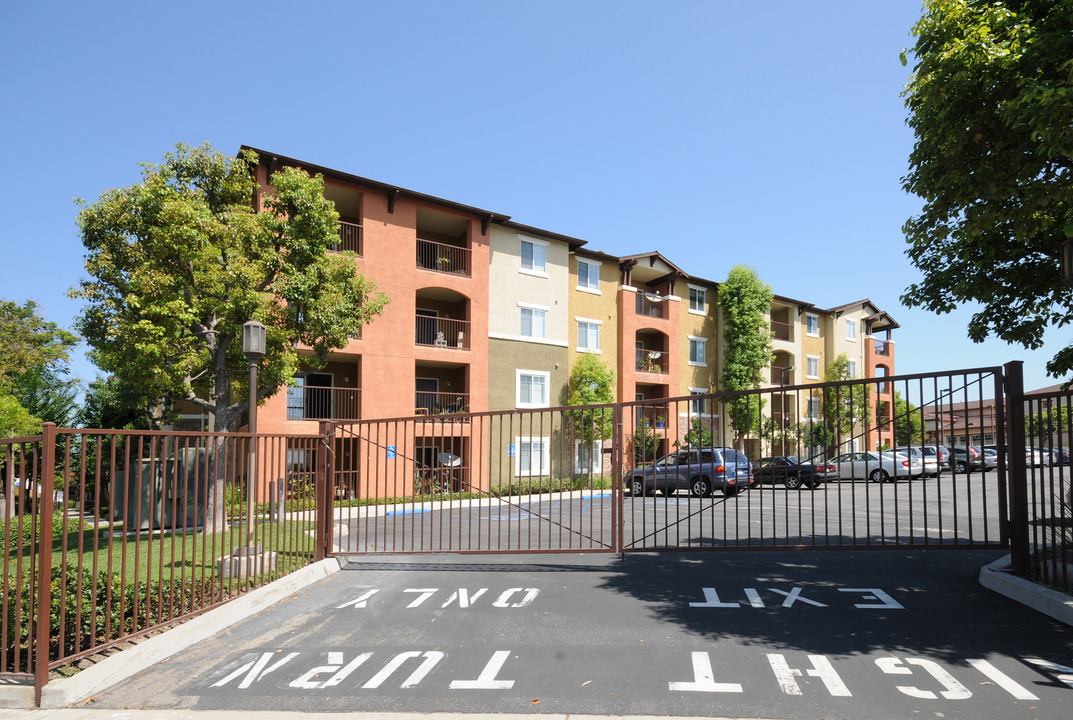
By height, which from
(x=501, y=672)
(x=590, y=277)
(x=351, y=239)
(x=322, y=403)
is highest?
(x=590, y=277)

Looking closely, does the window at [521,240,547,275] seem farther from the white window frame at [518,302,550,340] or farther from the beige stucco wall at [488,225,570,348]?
the white window frame at [518,302,550,340]

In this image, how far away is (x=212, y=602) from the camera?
7160mm

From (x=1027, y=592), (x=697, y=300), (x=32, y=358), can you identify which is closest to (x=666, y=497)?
(x=1027, y=592)

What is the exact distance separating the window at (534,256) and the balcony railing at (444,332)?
4.27 metres

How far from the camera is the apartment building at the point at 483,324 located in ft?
76.2

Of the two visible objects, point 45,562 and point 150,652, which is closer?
point 45,562

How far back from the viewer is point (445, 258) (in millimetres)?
26156

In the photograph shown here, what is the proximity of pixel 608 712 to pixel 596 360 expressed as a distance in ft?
83.9

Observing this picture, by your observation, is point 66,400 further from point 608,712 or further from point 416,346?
point 608,712

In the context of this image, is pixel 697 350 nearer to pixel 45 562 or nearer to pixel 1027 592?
pixel 1027 592

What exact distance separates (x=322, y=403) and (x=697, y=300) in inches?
857

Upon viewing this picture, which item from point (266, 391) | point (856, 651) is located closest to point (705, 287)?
point (266, 391)

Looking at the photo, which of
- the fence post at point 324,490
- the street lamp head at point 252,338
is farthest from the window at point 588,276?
the fence post at point 324,490

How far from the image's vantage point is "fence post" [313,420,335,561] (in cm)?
980
